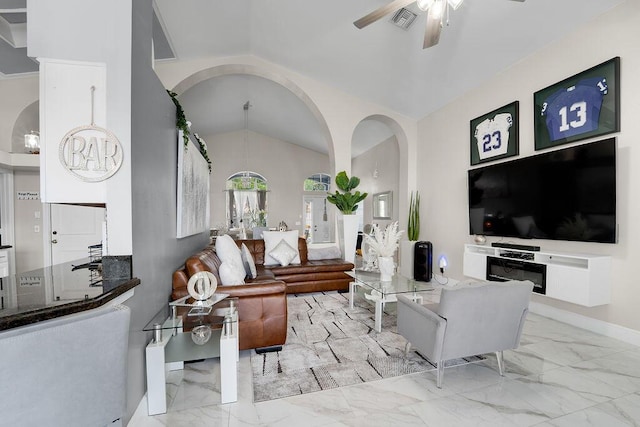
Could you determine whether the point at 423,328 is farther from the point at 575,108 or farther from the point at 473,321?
the point at 575,108

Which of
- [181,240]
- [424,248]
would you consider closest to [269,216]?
[424,248]

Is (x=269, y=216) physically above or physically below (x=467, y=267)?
above

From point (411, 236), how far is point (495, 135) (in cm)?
224

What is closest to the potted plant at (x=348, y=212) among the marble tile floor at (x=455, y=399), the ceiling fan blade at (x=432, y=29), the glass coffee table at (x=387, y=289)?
the glass coffee table at (x=387, y=289)

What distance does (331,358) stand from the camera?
2436mm

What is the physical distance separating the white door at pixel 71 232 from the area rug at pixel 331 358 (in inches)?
148

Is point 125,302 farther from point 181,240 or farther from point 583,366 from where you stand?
point 583,366

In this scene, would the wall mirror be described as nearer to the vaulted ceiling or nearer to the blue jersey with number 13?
the vaulted ceiling

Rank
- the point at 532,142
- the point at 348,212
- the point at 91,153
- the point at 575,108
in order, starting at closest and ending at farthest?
the point at 91,153 < the point at 575,108 < the point at 532,142 < the point at 348,212

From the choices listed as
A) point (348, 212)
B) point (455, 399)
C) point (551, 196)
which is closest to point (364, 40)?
point (348, 212)

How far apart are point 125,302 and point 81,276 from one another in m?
0.33

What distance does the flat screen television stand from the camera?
2.76 m

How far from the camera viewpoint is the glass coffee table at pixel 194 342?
1767 mm

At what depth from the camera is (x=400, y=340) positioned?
278 cm
